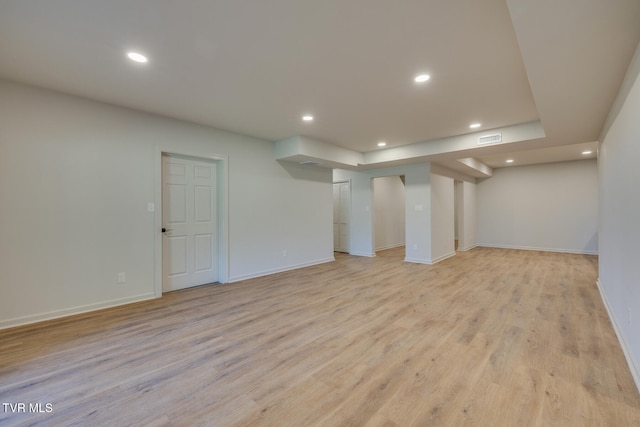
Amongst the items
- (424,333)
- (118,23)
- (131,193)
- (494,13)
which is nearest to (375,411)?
(424,333)

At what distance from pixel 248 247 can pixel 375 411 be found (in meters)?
3.64

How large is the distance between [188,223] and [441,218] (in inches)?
215

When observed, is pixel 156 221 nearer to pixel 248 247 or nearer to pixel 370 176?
pixel 248 247

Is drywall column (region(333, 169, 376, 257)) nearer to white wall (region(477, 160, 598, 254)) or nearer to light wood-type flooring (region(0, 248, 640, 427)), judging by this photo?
light wood-type flooring (region(0, 248, 640, 427))

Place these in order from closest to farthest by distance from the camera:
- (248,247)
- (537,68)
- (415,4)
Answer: (415,4) → (537,68) → (248,247)

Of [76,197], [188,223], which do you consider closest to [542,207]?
[188,223]

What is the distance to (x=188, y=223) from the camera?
4.26 m

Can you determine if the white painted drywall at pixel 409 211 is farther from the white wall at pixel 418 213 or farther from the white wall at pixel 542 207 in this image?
the white wall at pixel 542 207

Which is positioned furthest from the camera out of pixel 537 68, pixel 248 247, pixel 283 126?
pixel 248 247

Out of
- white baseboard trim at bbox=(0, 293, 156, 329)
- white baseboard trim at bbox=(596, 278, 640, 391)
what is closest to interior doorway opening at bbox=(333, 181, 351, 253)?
white baseboard trim at bbox=(0, 293, 156, 329)

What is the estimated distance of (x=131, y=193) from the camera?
11.6 feet

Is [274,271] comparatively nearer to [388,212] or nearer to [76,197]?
[76,197]

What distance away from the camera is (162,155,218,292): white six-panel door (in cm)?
403

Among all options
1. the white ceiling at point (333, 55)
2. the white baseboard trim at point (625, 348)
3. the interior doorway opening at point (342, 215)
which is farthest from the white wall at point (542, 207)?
the white baseboard trim at point (625, 348)
